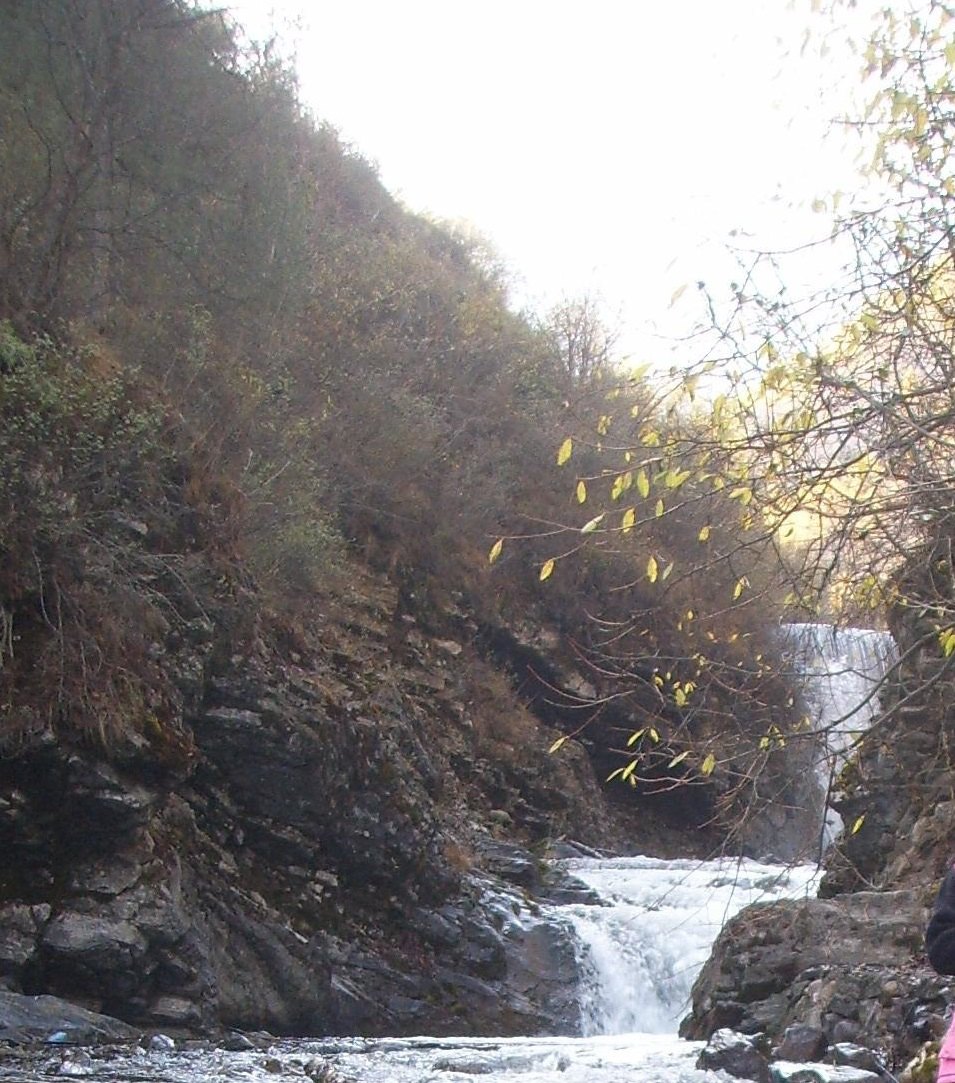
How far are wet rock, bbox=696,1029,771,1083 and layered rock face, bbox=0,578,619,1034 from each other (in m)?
3.70

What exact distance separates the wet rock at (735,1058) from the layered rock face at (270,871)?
3.70 meters

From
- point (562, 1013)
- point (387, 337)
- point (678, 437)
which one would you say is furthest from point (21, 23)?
point (562, 1013)

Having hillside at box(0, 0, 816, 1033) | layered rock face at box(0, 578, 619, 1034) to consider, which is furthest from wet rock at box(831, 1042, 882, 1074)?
layered rock face at box(0, 578, 619, 1034)

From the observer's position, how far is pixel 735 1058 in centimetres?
642

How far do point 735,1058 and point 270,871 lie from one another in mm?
4782

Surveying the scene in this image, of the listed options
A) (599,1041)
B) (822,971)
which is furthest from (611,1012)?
(822,971)

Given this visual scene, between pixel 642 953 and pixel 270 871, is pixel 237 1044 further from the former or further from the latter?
pixel 642 953

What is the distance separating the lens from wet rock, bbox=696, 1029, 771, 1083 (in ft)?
20.5

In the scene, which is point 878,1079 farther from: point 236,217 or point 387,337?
point 387,337

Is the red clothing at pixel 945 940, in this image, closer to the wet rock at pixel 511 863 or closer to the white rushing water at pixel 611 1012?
the white rushing water at pixel 611 1012

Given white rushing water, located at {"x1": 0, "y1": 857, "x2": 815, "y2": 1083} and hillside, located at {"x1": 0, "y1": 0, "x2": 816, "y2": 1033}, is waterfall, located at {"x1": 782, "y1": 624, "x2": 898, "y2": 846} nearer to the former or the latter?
hillside, located at {"x1": 0, "y1": 0, "x2": 816, "y2": 1033}

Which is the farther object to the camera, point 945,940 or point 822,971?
point 822,971

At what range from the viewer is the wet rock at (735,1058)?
6.26 meters

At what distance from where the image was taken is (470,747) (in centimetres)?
1560
